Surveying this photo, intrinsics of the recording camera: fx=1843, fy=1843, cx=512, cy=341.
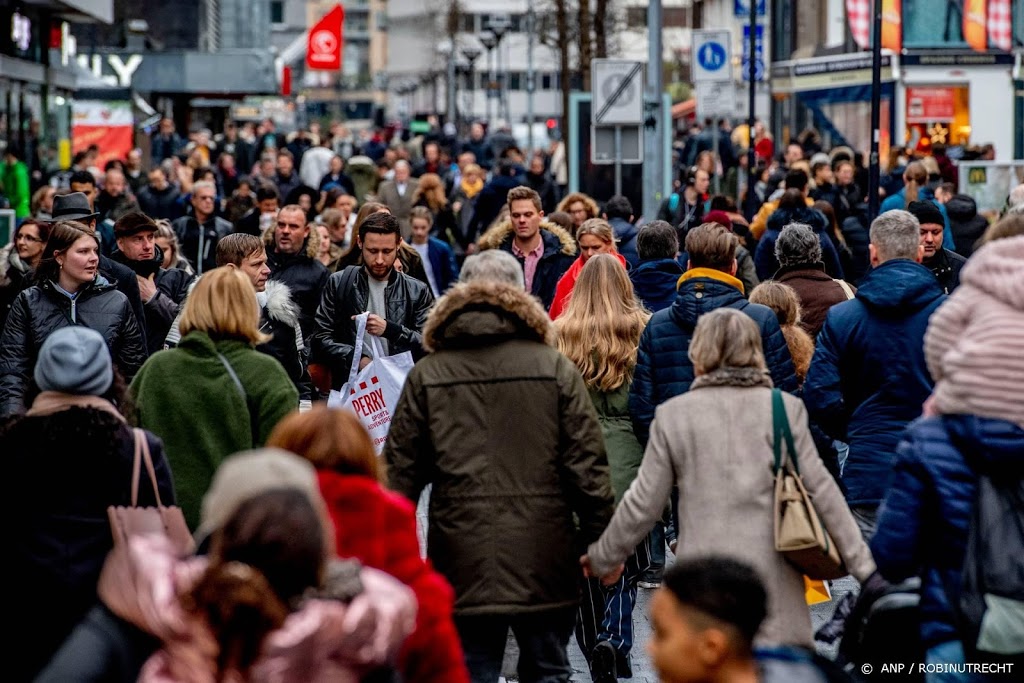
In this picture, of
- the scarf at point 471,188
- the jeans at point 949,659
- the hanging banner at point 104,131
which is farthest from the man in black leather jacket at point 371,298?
the hanging banner at point 104,131

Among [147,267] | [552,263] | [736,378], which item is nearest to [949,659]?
[736,378]

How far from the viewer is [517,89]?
131m

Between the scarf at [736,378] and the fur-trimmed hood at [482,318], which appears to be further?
the fur-trimmed hood at [482,318]

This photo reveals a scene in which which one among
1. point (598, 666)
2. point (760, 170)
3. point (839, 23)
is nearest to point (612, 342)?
point (598, 666)

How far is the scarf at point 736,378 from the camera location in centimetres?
594

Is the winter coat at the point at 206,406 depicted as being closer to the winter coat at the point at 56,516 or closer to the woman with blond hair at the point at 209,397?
the woman with blond hair at the point at 209,397

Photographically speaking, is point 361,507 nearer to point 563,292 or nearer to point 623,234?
point 563,292

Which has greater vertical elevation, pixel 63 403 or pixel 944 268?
pixel 944 268

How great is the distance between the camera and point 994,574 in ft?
15.7

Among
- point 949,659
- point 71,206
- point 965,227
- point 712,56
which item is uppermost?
point 712,56

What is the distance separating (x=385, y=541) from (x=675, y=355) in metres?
3.23

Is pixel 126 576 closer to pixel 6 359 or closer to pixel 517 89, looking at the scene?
pixel 6 359

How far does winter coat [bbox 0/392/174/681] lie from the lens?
5.19 meters

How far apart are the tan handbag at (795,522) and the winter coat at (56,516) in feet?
6.50
